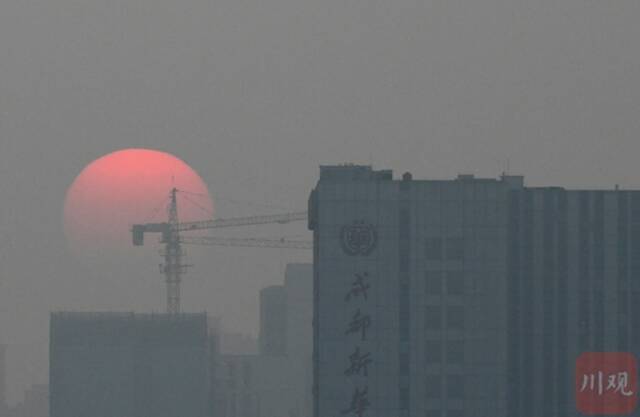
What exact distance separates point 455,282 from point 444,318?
324 centimetres

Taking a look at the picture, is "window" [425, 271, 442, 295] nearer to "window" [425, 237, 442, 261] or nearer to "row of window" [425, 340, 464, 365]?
"window" [425, 237, 442, 261]

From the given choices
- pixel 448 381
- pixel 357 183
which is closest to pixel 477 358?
pixel 448 381

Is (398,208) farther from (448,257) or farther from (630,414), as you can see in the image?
(630,414)

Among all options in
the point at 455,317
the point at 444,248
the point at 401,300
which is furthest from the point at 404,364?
the point at 444,248

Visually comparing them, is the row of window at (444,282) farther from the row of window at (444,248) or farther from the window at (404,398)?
the window at (404,398)

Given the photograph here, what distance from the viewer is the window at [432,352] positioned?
630 feet

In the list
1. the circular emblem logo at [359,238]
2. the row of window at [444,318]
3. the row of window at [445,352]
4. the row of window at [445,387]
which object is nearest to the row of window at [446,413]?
the row of window at [445,387]

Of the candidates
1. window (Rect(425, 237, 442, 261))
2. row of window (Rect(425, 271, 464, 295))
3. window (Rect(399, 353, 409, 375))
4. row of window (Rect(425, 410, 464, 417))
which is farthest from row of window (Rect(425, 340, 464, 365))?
window (Rect(425, 237, 442, 261))

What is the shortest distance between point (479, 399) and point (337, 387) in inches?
507

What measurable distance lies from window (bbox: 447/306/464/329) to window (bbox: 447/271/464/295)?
1306 millimetres

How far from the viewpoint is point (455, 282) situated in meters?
194

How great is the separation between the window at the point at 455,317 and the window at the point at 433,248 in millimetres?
4311

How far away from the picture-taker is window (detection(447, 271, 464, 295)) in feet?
636

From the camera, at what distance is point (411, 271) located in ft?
628
